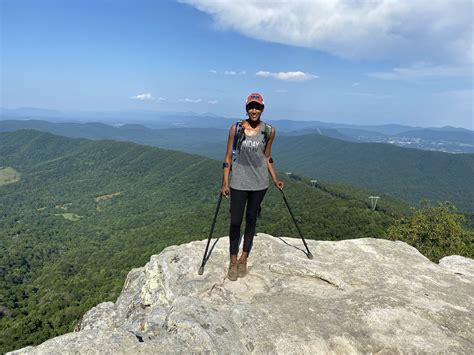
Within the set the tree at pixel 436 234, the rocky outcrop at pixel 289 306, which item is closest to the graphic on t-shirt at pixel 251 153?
the rocky outcrop at pixel 289 306

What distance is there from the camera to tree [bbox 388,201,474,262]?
117 ft

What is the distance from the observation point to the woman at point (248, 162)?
25.5 ft

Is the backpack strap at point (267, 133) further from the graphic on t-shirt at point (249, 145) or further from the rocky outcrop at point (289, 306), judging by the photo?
the rocky outcrop at point (289, 306)

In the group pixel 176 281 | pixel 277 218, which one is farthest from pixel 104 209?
pixel 176 281

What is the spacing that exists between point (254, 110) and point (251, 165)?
1.37 meters

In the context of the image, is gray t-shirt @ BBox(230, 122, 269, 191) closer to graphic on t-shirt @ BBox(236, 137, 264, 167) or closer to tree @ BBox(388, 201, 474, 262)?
graphic on t-shirt @ BBox(236, 137, 264, 167)

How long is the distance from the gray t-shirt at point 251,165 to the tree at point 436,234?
110 ft

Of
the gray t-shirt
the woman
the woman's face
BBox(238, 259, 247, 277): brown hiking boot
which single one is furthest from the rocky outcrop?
the woman's face

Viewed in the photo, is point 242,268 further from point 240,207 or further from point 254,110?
point 254,110

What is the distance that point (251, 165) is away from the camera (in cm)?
793

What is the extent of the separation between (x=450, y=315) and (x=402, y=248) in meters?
4.72

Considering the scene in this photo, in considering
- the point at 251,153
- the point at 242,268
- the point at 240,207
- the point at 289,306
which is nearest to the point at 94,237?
the point at 242,268

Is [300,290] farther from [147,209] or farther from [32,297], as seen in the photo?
[147,209]

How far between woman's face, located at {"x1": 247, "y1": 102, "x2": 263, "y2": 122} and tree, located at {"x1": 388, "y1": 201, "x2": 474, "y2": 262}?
34.3 metres
